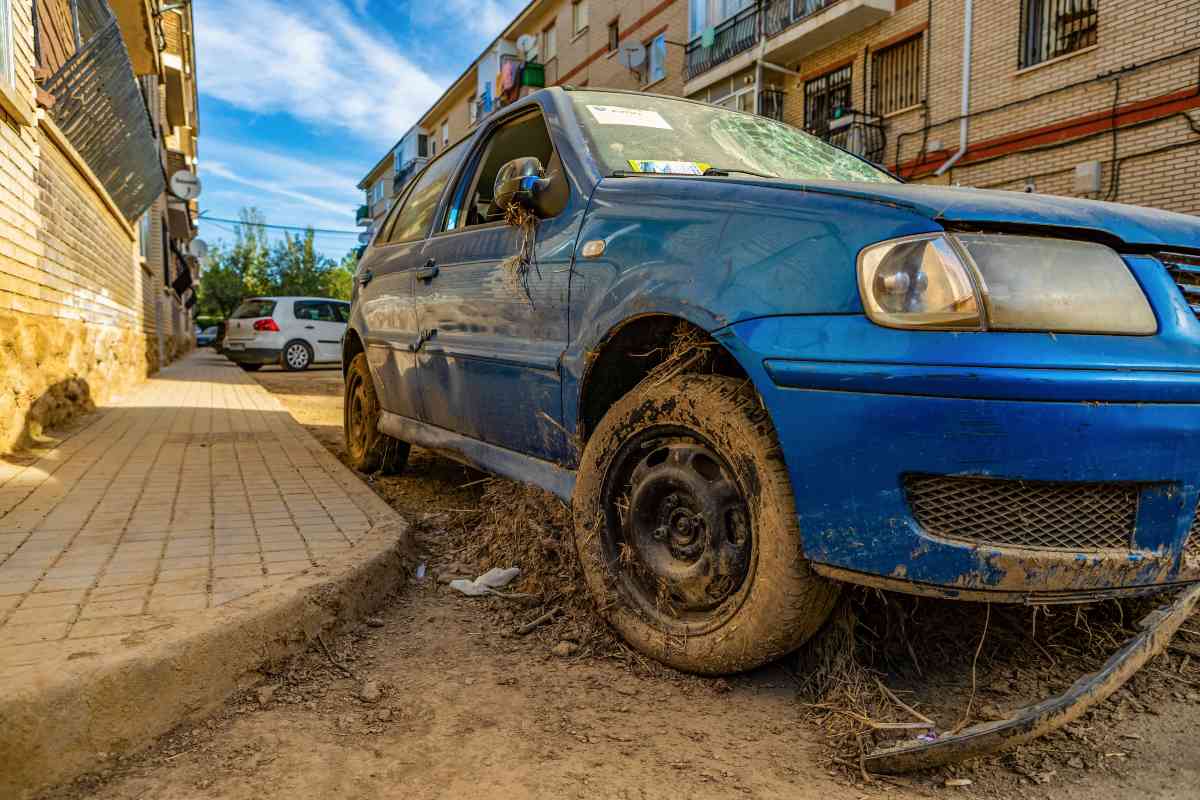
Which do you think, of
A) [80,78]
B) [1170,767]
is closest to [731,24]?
[80,78]

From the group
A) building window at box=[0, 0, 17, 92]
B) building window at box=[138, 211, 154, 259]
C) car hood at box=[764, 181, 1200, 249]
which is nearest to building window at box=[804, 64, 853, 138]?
building window at box=[138, 211, 154, 259]

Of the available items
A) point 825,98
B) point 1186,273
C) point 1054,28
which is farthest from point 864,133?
point 1186,273

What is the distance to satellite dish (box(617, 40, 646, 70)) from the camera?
2450 centimetres

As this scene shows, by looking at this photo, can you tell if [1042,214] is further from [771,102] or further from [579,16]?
[579,16]

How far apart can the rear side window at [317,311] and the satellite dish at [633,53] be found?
1212cm

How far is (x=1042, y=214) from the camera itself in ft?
5.97

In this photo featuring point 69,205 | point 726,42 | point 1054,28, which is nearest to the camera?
point 69,205

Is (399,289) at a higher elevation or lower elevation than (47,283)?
lower

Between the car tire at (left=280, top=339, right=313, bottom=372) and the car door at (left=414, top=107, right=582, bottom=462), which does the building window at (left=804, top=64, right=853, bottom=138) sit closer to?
the car tire at (left=280, top=339, right=313, bottom=372)

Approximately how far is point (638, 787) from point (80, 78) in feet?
27.5

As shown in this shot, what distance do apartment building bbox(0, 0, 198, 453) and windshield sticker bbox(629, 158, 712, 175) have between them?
14.2 ft

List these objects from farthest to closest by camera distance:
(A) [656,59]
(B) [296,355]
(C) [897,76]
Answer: (A) [656,59]
(B) [296,355]
(C) [897,76]

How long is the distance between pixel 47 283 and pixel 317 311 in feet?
41.6

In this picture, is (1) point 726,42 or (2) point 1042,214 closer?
(2) point 1042,214
